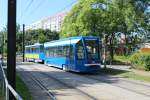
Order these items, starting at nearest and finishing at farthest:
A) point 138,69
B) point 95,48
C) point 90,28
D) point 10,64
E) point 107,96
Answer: point 10,64
point 107,96
point 95,48
point 138,69
point 90,28

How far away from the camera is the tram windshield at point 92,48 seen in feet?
101

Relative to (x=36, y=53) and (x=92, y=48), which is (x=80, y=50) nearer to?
(x=92, y=48)

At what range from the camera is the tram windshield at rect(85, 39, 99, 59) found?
3084 centimetres

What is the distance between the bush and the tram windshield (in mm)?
4144

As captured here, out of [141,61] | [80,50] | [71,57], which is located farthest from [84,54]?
[141,61]

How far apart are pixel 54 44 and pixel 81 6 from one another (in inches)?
689

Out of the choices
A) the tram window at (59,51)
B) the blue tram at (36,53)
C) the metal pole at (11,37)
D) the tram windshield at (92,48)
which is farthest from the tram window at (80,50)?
the metal pole at (11,37)

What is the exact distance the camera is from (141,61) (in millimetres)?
32594

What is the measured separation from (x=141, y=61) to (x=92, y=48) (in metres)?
4.70

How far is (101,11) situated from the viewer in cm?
5350

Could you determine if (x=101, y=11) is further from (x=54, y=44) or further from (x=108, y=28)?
(x=54, y=44)

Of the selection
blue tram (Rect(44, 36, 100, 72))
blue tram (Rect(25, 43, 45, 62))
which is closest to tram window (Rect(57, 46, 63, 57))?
blue tram (Rect(44, 36, 100, 72))

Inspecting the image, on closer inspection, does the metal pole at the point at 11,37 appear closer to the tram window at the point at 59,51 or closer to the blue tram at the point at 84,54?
the blue tram at the point at 84,54

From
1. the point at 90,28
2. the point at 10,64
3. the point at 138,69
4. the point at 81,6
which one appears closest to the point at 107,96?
the point at 10,64
